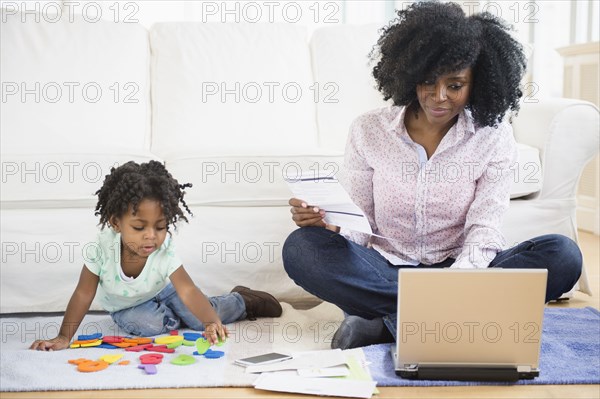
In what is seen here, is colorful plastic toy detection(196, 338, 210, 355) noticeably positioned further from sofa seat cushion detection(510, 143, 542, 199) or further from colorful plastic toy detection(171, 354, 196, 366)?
sofa seat cushion detection(510, 143, 542, 199)

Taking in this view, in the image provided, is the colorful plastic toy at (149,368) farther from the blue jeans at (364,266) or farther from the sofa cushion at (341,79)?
the sofa cushion at (341,79)

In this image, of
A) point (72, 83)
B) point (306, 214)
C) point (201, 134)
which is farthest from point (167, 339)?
point (72, 83)

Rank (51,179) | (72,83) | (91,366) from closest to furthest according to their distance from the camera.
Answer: (91,366) < (51,179) < (72,83)

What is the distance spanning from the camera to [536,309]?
1577 millimetres

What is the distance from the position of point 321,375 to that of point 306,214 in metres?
0.40

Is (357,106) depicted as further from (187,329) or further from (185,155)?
(187,329)

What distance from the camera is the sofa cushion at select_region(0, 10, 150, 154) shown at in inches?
102

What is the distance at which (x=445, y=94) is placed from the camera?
1.84 meters

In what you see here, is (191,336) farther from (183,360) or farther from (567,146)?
(567,146)

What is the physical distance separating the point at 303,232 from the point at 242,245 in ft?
1.38

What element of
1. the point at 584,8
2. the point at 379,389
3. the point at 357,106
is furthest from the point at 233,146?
A: the point at 584,8

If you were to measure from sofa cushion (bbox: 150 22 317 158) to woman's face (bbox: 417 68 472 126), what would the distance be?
844mm

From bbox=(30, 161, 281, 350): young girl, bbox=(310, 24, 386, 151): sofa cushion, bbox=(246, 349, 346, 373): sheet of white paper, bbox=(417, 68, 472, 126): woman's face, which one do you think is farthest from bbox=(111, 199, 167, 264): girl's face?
bbox=(310, 24, 386, 151): sofa cushion

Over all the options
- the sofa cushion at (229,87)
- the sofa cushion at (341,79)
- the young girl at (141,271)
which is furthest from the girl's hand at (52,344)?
the sofa cushion at (341,79)
